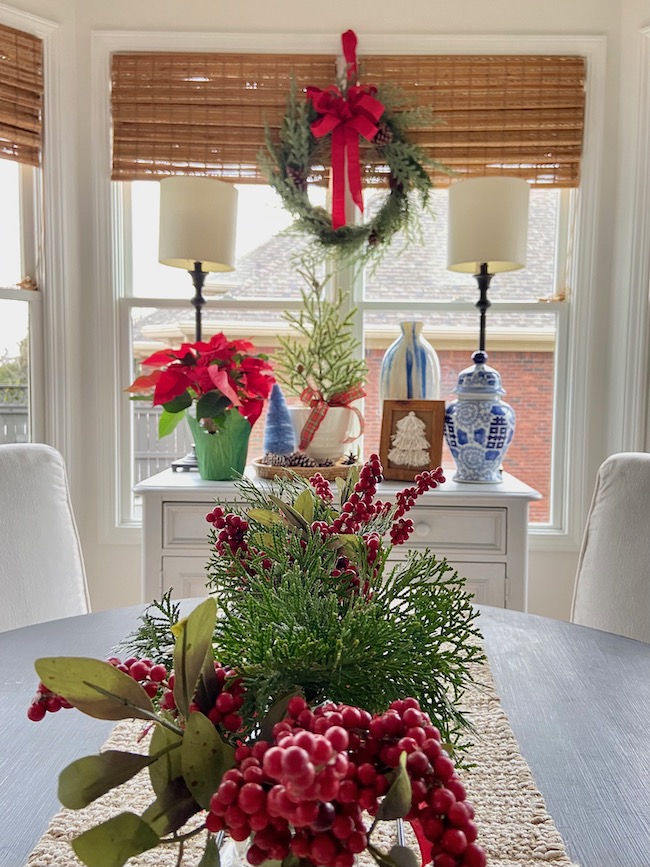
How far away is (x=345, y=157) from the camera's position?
89.5 inches

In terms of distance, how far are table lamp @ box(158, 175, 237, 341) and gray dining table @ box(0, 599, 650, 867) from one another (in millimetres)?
Answer: 1236

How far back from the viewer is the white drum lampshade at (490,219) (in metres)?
2.00

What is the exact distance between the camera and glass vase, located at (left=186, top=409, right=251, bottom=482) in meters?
1.95

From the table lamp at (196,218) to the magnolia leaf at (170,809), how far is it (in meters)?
1.87

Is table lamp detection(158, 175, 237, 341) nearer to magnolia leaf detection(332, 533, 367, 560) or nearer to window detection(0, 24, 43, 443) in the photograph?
window detection(0, 24, 43, 443)

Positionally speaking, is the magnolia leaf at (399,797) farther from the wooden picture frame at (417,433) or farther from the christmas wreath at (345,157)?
the christmas wreath at (345,157)

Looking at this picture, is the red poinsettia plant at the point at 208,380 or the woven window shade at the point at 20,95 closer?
the red poinsettia plant at the point at 208,380

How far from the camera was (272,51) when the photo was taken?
231 centimetres

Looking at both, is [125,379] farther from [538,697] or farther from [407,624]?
[407,624]

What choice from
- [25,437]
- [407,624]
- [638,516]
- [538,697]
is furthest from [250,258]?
[407,624]

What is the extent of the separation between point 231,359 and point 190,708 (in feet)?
5.04

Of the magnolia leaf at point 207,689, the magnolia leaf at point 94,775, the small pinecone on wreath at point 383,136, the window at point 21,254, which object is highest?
the small pinecone on wreath at point 383,136

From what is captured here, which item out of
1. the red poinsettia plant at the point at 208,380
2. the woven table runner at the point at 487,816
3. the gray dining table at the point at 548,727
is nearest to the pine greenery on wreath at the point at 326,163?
the red poinsettia plant at the point at 208,380

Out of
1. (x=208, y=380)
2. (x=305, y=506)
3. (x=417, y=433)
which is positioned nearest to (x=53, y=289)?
(x=208, y=380)
